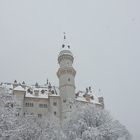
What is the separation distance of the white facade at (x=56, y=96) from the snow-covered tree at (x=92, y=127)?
1957cm

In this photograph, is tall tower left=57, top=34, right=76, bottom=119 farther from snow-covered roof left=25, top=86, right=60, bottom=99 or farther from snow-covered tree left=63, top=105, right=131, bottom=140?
snow-covered tree left=63, top=105, right=131, bottom=140

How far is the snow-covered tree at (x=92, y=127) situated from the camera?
5696 cm

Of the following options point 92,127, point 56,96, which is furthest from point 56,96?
point 92,127

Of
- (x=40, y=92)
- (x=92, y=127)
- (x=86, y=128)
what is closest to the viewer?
(x=92, y=127)

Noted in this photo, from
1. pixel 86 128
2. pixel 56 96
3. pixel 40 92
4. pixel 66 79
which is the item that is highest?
pixel 66 79

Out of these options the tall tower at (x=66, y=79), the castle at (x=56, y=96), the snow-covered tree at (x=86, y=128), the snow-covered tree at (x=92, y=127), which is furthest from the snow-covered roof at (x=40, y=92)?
the snow-covered tree at (x=92, y=127)

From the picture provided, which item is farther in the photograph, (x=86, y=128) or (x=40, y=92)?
(x=40, y=92)

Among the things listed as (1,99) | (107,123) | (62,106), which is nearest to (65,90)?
(62,106)

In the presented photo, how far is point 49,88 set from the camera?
9306cm

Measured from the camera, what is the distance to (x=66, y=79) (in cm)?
8975

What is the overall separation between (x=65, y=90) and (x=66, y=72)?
20.1 feet

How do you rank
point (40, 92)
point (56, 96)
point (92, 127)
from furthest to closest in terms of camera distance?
point (40, 92)
point (56, 96)
point (92, 127)

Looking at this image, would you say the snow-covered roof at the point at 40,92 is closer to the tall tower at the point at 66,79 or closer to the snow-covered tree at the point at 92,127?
the tall tower at the point at 66,79

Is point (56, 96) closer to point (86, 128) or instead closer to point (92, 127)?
point (86, 128)
